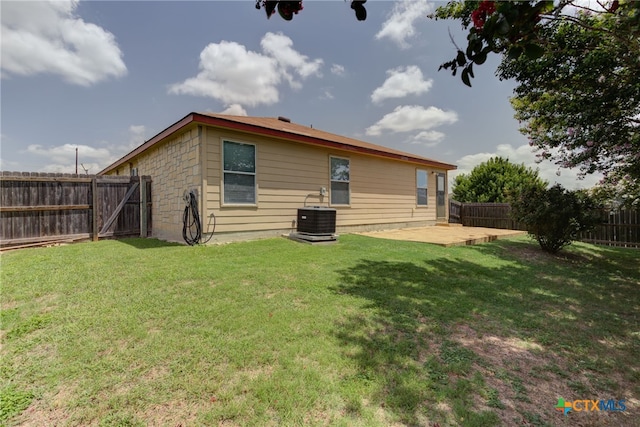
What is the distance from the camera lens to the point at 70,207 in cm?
711

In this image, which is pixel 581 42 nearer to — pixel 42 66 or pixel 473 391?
pixel 473 391

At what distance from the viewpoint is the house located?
6.28m

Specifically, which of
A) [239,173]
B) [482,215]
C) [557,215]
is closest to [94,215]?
[239,173]

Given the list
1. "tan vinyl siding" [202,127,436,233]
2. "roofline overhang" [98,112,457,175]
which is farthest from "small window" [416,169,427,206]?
"roofline overhang" [98,112,457,175]

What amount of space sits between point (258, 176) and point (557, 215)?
7.11m

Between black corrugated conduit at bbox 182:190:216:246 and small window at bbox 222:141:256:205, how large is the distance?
26.0 inches

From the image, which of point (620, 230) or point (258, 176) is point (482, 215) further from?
point (258, 176)

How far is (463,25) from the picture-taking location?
4.84 meters

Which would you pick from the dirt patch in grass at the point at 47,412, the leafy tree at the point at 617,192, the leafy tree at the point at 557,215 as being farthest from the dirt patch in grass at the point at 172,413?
the leafy tree at the point at 617,192

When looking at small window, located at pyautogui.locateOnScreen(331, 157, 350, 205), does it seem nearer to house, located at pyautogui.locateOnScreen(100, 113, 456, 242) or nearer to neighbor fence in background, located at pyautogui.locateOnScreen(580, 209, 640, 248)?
house, located at pyautogui.locateOnScreen(100, 113, 456, 242)

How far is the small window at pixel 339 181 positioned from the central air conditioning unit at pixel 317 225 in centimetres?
185

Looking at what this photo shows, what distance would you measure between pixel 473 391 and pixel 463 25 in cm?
555

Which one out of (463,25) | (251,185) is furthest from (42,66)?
(463,25)

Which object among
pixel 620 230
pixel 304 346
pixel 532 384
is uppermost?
pixel 620 230
